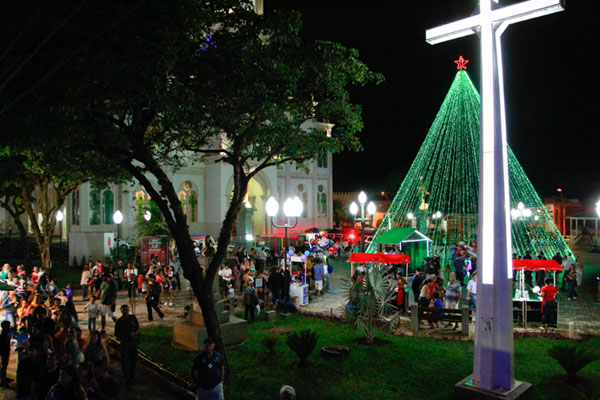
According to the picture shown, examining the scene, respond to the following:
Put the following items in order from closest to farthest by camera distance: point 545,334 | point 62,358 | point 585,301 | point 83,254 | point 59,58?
point 62,358
point 59,58
point 545,334
point 585,301
point 83,254

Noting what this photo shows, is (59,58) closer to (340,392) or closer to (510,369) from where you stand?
(340,392)

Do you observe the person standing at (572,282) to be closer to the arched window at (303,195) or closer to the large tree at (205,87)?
the large tree at (205,87)

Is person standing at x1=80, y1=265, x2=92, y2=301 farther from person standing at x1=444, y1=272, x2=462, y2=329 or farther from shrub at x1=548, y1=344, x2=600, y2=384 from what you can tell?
shrub at x1=548, y1=344, x2=600, y2=384

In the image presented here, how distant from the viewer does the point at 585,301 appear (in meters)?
17.7

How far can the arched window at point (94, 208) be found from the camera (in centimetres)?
3309

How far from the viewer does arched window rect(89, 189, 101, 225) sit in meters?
33.1

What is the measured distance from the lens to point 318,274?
19125 millimetres

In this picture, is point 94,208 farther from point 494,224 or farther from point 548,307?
point 494,224

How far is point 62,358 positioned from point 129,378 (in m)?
1.82

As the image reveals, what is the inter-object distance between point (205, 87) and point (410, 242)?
16339mm

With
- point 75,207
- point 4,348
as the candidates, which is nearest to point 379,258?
point 4,348

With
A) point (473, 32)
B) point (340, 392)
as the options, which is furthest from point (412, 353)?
point (473, 32)

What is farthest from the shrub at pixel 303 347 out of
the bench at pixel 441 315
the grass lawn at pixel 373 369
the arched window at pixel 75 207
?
the arched window at pixel 75 207

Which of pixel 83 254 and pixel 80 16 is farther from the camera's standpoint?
pixel 83 254
